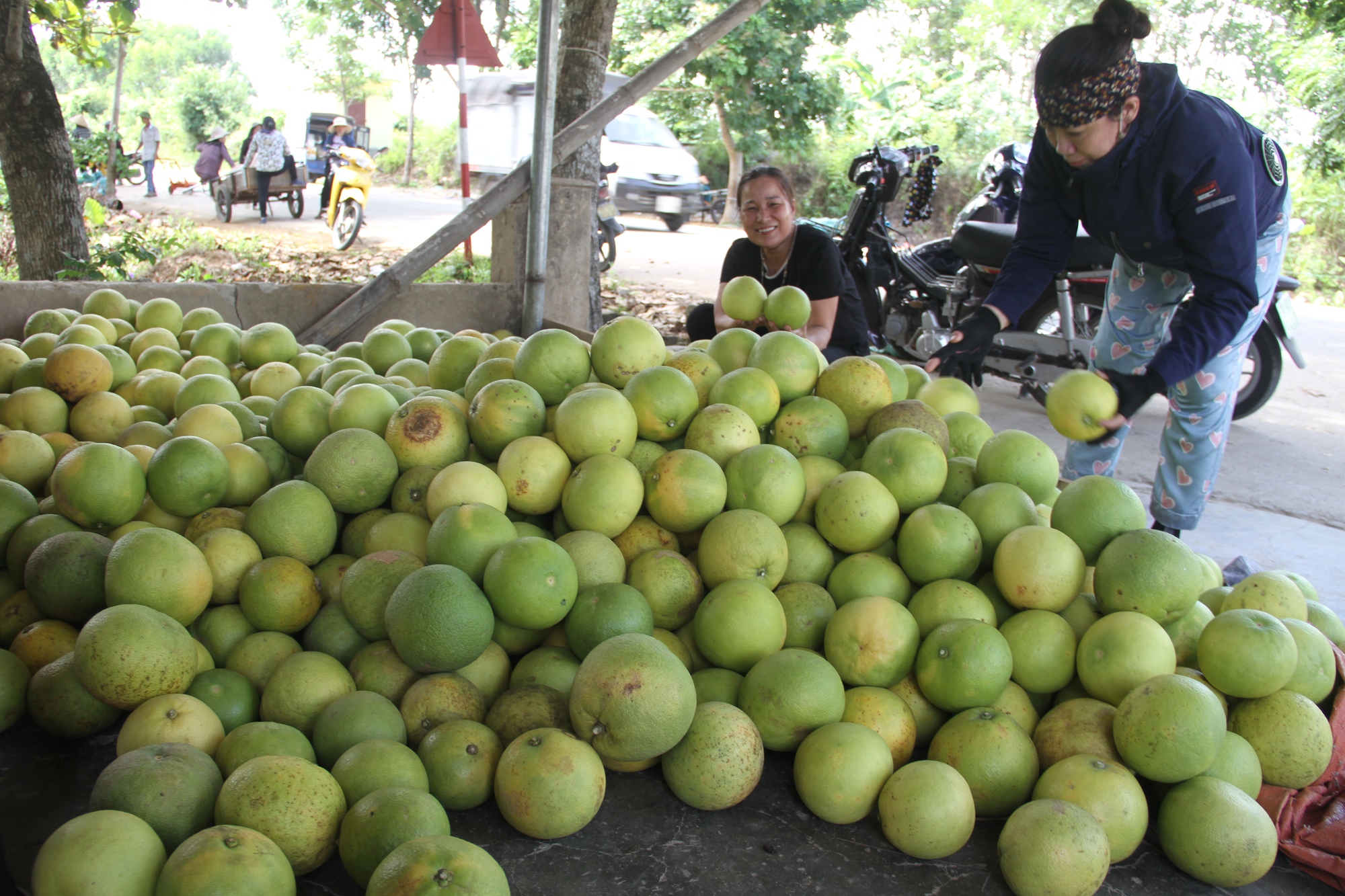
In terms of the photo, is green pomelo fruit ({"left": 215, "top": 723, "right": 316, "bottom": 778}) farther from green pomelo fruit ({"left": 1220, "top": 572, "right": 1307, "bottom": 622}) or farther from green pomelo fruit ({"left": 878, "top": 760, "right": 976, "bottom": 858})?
green pomelo fruit ({"left": 1220, "top": 572, "right": 1307, "bottom": 622})

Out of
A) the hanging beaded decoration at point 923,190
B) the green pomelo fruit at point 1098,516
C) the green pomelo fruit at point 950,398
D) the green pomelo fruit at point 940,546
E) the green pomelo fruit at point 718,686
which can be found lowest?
the green pomelo fruit at point 718,686

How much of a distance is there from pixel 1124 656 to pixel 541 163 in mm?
3496

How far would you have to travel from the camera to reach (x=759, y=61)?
1814 cm

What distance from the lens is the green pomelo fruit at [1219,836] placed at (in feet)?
4.61

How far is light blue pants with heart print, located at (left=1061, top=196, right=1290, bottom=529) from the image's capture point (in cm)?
295

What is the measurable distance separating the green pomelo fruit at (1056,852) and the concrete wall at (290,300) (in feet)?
13.5

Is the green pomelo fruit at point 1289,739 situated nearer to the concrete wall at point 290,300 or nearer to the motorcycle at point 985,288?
the concrete wall at point 290,300

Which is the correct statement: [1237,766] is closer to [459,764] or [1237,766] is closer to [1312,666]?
[1312,666]

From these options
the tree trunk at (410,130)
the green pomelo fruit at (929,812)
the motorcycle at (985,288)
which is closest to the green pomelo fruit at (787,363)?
the green pomelo fruit at (929,812)

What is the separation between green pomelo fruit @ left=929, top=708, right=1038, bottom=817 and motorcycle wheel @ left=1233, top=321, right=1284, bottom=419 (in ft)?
16.5

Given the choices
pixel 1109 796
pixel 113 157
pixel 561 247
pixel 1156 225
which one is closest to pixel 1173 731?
pixel 1109 796

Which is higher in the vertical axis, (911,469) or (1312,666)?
(911,469)

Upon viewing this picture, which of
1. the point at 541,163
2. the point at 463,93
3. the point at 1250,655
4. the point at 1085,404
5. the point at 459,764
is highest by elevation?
the point at 463,93

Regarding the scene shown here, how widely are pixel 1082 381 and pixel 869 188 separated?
4.88 m
